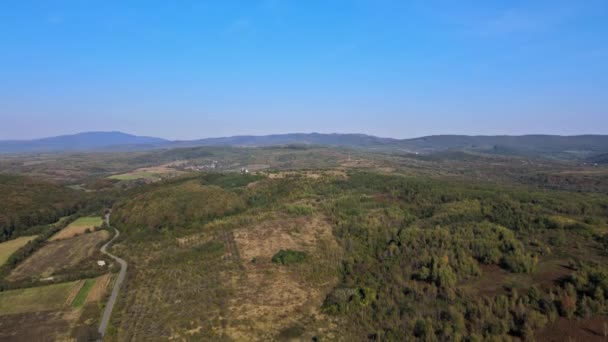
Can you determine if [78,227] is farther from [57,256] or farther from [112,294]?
[112,294]

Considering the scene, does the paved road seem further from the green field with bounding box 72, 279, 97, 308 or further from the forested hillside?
the forested hillside

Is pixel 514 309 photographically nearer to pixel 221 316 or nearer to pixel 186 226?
pixel 221 316

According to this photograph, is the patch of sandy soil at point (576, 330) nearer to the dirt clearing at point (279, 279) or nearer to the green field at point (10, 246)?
the dirt clearing at point (279, 279)

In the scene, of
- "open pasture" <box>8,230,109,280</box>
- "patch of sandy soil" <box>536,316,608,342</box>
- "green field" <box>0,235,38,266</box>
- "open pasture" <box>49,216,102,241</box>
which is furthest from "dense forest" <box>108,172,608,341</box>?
"green field" <box>0,235,38,266</box>

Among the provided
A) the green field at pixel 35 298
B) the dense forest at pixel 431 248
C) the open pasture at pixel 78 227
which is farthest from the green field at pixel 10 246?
the dense forest at pixel 431 248

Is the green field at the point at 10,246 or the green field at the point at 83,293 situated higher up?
the green field at the point at 10,246

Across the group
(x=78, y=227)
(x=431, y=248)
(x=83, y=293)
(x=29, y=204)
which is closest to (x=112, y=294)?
(x=83, y=293)
